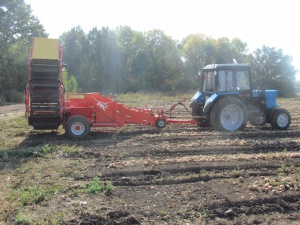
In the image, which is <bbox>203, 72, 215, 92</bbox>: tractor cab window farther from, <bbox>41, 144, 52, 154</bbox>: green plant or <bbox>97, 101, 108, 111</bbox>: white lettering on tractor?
<bbox>41, 144, 52, 154</bbox>: green plant

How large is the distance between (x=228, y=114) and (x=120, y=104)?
3706 mm

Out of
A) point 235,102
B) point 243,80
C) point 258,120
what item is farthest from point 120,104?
point 258,120

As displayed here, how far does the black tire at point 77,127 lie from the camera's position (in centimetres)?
1057

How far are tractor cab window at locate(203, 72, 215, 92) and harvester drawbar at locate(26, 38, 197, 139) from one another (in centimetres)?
340

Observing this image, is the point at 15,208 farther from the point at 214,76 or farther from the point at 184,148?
the point at 214,76

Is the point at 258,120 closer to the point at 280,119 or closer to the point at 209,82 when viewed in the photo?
the point at 280,119

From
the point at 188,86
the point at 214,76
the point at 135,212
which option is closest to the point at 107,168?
the point at 135,212

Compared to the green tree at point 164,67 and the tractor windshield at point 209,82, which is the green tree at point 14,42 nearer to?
the green tree at point 164,67

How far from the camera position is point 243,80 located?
11969 millimetres

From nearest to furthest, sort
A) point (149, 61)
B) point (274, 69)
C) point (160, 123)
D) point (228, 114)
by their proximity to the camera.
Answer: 1. point (228, 114)
2. point (160, 123)
3. point (274, 69)
4. point (149, 61)

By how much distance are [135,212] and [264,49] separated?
48428 mm

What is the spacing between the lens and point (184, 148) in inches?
356

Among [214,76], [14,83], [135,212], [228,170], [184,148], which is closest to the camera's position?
[135,212]

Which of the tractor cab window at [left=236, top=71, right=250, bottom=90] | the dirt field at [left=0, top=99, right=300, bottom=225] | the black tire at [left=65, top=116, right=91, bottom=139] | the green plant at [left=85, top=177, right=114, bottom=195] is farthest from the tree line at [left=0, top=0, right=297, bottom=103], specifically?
the green plant at [left=85, top=177, right=114, bottom=195]
